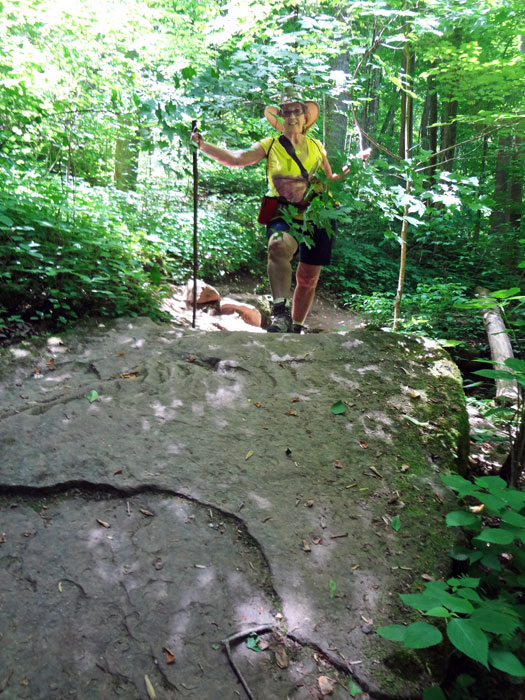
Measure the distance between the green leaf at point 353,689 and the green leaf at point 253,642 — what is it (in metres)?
0.28

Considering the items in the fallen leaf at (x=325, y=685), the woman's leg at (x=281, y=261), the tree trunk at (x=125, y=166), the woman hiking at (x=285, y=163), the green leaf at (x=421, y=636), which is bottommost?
the fallen leaf at (x=325, y=685)

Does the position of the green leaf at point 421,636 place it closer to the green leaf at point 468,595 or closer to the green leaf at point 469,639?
the green leaf at point 469,639

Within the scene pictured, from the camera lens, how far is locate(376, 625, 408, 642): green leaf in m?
1.21

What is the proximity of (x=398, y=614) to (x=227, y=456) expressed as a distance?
0.96 meters

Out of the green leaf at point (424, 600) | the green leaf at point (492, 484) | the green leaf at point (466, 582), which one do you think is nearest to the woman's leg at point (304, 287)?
the green leaf at point (492, 484)

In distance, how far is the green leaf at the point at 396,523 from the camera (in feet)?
5.85

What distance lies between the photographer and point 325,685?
1260 millimetres

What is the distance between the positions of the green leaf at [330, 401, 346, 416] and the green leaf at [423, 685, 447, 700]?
1308mm

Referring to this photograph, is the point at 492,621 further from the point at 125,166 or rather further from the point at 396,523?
the point at 125,166

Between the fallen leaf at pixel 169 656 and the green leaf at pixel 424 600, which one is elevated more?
the green leaf at pixel 424 600

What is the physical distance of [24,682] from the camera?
1.13m

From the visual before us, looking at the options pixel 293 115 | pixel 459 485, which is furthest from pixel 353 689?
pixel 293 115

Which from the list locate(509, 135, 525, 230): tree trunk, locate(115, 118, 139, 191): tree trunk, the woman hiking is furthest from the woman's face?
locate(509, 135, 525, 230): tree trunk

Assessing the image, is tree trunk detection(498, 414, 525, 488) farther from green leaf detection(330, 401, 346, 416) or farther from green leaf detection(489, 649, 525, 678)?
green leaf detection(489, 649, 525, 678)
